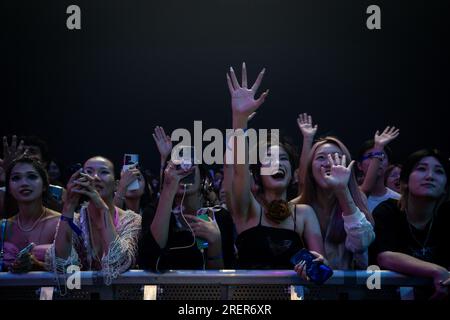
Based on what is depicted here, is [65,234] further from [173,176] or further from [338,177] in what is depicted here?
[338,177]

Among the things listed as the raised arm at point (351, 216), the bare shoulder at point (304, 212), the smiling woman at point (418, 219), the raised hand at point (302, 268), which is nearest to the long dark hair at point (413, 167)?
the smiling woman at point (418, 219)

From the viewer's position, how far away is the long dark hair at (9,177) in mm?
2996

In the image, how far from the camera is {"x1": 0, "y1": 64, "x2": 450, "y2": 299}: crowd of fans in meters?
2.44

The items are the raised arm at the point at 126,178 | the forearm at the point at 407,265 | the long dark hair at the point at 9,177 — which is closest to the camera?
the forearm at the point at 407,265

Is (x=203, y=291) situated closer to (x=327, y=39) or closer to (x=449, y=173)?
(x=449, y=173)

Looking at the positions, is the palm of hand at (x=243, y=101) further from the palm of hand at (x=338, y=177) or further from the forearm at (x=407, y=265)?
the forearm at (x=407, y=265)

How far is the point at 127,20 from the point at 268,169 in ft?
15.1

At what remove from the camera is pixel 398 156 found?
7.21 metres

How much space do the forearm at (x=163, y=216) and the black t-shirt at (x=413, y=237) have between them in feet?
3.17

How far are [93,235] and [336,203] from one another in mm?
1261

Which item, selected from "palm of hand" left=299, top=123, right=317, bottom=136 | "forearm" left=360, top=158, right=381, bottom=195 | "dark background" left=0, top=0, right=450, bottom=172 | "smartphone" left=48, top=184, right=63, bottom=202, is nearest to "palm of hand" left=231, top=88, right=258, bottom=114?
"palm of hand" left=299, top=123, right=317, bottom=136
